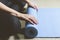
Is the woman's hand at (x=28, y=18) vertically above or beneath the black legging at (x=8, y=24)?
above

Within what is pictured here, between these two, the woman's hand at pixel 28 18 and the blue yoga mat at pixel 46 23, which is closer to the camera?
the woman's hand at pixel 28 18

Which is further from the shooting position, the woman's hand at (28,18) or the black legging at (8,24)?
the black legging at (8,24)

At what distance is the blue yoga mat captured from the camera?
1.73 m

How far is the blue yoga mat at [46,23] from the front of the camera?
68.2 inches

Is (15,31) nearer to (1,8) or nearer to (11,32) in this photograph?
(11,32)

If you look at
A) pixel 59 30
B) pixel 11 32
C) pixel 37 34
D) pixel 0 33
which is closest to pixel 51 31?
pixel 59 30

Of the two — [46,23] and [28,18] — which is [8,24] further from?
[46,23]

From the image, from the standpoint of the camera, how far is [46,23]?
6.46ft

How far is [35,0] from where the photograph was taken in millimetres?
2576

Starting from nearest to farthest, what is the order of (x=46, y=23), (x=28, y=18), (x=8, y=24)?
1. (x=28, y=18)
2. (x=8, y=24)
3. (x=46, y=23)

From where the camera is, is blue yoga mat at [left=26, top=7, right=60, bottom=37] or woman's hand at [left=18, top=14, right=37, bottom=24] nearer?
woman's hand at [left=18, top=14, right=37, bottom=24]

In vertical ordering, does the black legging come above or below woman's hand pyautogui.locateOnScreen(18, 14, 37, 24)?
below

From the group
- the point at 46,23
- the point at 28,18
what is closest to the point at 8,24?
the point at 28,18

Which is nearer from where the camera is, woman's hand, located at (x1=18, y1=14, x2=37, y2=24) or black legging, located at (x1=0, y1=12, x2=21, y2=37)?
woman's hand, located at (x1=18, y1=14, x2=37, y2=24)
